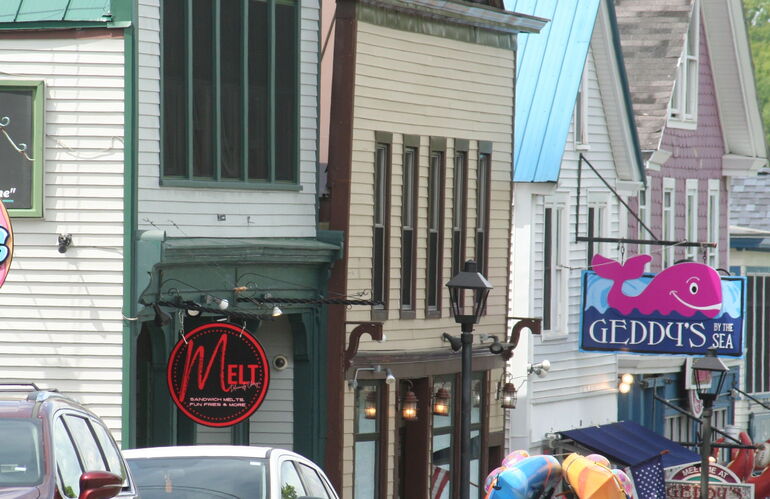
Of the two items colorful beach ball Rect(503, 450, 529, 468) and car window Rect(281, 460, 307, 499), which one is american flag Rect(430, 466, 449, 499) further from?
car window Rect(281, 460, 307, 499)

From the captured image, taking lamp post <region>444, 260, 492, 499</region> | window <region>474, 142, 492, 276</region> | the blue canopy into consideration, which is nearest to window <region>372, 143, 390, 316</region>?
window <region>474, 142, 492, 276</region>

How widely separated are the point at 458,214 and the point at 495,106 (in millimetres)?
1793

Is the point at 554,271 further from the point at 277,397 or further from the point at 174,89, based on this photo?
the point at 174,89

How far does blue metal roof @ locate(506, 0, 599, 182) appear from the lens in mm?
29656

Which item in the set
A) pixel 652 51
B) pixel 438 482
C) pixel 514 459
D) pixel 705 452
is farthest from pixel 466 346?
pixel 652 51

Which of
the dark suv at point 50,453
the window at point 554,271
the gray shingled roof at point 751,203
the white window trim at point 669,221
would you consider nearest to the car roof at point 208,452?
the dark suv at point 50,453

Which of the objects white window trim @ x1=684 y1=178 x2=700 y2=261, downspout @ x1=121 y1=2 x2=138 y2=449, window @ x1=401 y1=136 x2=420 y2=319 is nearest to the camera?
downspout @ x1=121 y1=2 x2=138 y2=449

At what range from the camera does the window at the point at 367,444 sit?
79.8 feet

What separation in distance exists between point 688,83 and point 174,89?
1946 centimetres

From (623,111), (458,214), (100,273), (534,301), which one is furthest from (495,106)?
(100,273)

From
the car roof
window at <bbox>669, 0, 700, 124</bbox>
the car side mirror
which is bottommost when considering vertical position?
the car roof

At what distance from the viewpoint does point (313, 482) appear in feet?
46.9

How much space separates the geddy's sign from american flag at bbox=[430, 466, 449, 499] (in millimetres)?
4940

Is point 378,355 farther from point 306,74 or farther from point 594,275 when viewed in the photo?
point 594,275
